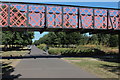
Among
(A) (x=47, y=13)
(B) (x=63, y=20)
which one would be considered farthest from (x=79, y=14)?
(A) (x=47, y=13)

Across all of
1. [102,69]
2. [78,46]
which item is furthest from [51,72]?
[78,46]

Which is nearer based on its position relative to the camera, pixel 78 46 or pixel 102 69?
pixel 102 69

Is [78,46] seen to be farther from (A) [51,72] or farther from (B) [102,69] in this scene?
(A) [51,72]

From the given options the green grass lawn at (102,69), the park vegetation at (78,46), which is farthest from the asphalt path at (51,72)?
the park vegetation at (78,46)

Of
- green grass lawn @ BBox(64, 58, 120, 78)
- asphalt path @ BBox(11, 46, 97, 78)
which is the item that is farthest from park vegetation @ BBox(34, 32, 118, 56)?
asphalt path @ BBox(11, 46, 97, 78)

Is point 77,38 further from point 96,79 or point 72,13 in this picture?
point 96,79

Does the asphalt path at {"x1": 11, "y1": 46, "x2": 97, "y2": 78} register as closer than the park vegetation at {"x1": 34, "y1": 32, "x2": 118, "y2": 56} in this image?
Yes

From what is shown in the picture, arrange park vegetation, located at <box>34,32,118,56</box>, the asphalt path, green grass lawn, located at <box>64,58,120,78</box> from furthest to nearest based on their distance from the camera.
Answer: park vegetation, located at <box>34,32,118,56</box> < green grass lawn, located at <box>64,58,120,78</box> < the asphalt path

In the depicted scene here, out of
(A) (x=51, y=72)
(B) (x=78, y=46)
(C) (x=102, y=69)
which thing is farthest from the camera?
(B) (x=78, y=46)

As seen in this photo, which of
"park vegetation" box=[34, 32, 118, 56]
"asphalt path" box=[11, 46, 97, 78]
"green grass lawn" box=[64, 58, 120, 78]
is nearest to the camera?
"asphalt path" box=[11, 46, 97, 78]

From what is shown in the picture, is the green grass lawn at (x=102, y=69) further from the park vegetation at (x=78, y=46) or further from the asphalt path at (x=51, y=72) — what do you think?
the park vegetation at (x=78, y=46)

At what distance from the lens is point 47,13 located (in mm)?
17734

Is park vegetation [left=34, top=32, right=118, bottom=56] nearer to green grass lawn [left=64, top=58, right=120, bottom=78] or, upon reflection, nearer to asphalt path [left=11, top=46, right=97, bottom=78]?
green grass lawn [left=64, top=58, right=120, bottom=78]

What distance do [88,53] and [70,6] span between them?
1345 cm
